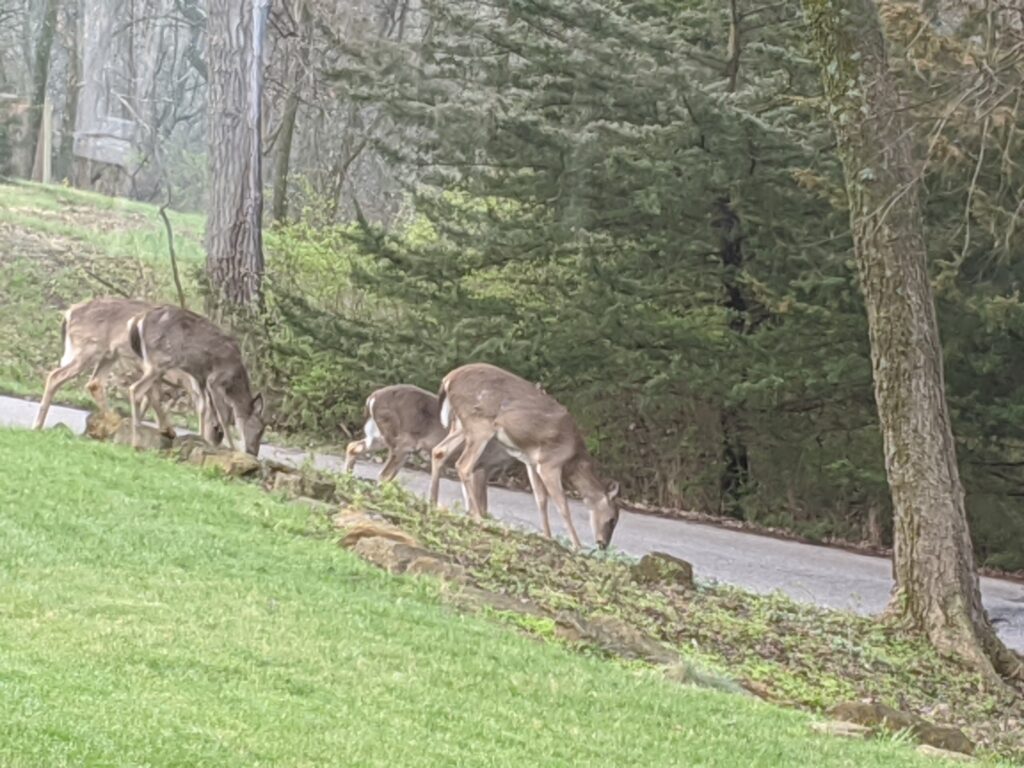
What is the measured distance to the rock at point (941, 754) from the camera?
882 cm

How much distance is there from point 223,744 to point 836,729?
4.12 meters

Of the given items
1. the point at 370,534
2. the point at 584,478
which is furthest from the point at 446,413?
the point at 370,534

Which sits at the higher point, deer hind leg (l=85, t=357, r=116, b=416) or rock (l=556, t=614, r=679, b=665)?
deer hind leg (l=85, t=357, r=116, b=416)

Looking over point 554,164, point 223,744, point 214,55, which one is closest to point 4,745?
point 223,744

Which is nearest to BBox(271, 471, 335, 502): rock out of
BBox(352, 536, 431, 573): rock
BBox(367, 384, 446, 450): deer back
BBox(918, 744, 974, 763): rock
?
BBox(352, 536, 431, 573): rock

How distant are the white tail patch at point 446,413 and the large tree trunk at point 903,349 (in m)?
4.96

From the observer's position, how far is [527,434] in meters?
16.6

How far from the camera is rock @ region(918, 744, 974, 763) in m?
8.82

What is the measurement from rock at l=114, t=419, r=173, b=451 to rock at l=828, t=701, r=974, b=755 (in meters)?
7.23

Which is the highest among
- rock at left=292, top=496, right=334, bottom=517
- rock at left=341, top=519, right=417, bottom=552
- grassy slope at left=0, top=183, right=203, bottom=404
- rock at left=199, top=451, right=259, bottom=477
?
grassy slope at left=0, top=183, right=203, bottom=404

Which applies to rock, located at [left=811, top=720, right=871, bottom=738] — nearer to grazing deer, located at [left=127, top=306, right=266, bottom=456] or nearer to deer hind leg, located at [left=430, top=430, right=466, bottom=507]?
deer hind leg, located at [left=430, top=430, right=466, bottom=507]

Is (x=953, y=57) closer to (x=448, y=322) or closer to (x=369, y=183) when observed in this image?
(x=448, y=322)

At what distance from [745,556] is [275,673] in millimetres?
10796

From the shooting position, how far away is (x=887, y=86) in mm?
13680
